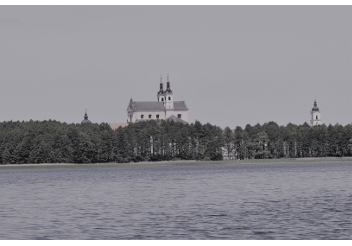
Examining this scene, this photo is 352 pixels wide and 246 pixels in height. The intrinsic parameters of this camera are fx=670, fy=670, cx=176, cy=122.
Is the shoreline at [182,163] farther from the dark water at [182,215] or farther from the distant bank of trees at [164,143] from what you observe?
the dark water at [182,215]

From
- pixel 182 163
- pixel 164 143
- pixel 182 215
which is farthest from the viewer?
pixel 164 143

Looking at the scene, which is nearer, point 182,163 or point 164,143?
point 182,163

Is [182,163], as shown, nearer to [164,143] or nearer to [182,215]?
[164,143]

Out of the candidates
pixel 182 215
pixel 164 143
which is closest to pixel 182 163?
pixel 164 143

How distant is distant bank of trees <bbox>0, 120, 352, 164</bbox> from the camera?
14900 centimetres

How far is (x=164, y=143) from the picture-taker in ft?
534

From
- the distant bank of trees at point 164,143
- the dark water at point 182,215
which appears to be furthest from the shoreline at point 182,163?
the dark water at point 182,215

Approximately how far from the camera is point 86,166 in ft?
480

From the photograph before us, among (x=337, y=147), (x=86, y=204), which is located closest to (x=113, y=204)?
(x=86, y=204)

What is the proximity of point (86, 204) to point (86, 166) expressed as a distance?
4104 inches

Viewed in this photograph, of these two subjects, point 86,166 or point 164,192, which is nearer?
point 164,192

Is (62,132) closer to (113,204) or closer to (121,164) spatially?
(121,164)

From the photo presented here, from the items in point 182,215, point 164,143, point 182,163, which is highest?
point 164,143

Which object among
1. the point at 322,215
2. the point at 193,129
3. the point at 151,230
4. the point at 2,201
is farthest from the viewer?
the point at 193,129
